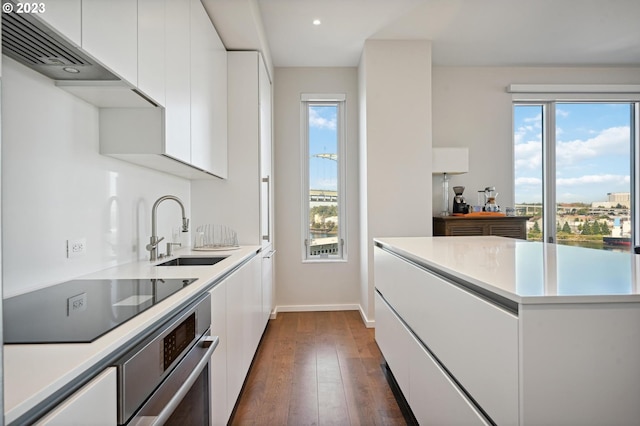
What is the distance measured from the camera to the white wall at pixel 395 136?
363 centimetres

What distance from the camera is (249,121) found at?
3.19 m

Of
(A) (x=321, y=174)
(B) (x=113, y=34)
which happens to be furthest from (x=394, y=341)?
(A) (x=321, y=174)

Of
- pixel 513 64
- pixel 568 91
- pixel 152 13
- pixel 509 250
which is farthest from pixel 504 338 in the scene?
pixel 568 91

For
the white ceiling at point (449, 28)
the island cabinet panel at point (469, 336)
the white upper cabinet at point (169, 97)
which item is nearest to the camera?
the island cabinet panel at point (469, 336)

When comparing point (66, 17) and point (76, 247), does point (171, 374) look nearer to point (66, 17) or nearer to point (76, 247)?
point (76, 247)

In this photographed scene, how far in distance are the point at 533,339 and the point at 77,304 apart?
1221 millimetres

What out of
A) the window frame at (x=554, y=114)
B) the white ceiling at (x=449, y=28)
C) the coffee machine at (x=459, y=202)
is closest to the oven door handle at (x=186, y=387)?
the white ceiling at (x=449, y=28)

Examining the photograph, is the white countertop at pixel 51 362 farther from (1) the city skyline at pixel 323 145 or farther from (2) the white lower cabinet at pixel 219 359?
(1) the city skyline at pixel 323 145

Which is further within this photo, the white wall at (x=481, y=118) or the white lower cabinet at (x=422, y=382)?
the white wall at (x=481, y=118)

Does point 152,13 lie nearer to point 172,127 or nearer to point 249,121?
point 172,127

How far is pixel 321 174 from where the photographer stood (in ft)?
14.4

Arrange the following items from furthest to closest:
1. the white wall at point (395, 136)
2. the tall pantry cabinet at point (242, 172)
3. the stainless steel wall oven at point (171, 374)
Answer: the white wall at point (395, 136) < the tall pantry cabinet at point (242, 172) < the stainless steel wall oven at point (171, 374)

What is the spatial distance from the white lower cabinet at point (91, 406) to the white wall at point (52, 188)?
714 mm

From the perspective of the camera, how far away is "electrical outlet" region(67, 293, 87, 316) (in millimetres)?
990
